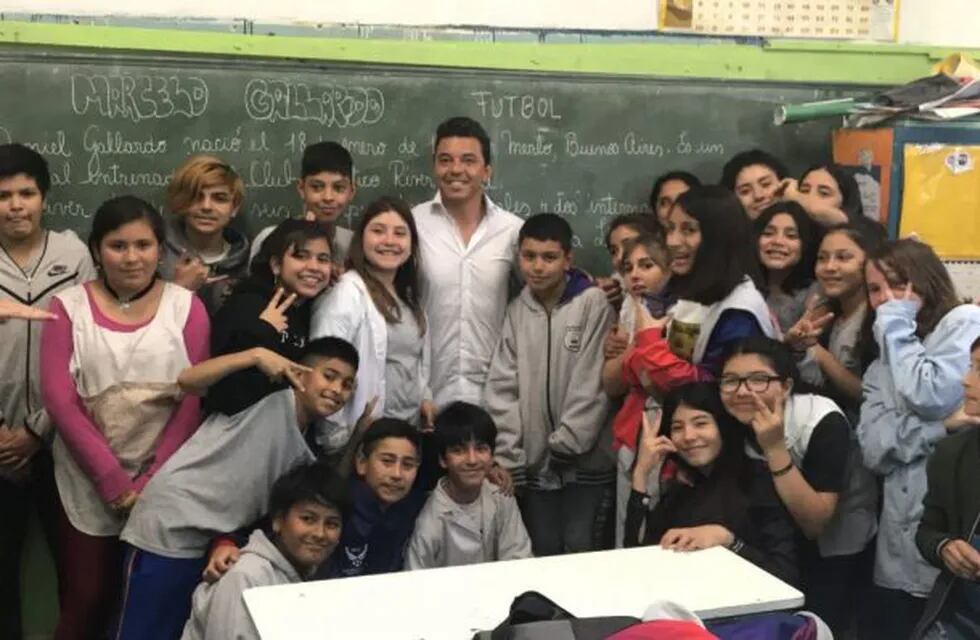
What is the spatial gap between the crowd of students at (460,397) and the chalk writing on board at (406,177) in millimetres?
266

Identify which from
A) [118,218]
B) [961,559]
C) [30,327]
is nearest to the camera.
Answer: [961,559]

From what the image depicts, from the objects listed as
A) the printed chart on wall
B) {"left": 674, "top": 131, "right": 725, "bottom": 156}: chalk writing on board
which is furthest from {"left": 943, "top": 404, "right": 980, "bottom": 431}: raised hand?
the printed chart on wall

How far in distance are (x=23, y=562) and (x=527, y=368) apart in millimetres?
1654

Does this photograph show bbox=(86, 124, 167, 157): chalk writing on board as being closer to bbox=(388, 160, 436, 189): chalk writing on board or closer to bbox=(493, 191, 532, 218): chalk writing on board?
bbox=(388, 160, 436, 189): chalk writing on board

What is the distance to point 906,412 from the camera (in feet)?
9.15

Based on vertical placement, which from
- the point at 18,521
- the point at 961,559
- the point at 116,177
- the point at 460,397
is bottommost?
the point at 18,521

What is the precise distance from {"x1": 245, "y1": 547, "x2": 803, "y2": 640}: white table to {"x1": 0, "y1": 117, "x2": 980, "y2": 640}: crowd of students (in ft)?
0.65

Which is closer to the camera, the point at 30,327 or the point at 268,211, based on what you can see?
the point at 30,327

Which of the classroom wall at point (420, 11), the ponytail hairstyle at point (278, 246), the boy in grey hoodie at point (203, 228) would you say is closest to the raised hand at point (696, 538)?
the ponytail hairstyle at point (278, 246)

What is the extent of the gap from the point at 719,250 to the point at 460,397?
94 centimetres

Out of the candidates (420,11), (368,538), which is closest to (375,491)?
(368,538)

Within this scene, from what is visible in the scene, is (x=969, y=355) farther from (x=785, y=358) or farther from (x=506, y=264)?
(x=506, y=264)

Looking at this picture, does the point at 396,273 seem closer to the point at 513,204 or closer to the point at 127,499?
the point at 513,204

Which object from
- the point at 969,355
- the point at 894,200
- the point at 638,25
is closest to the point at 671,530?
the point at 969,355
